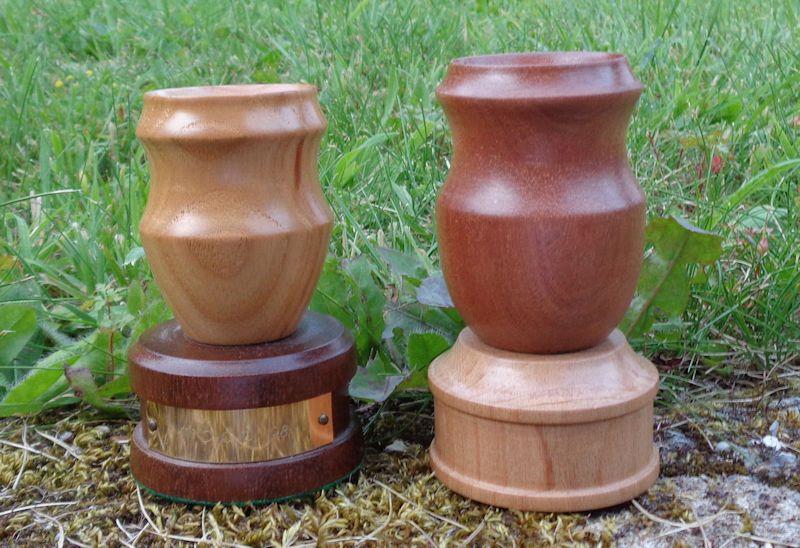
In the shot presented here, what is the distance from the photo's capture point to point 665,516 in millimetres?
1402

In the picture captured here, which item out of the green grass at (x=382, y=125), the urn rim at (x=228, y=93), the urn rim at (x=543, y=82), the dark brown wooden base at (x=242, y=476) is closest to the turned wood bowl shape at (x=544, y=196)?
the urn rim at (x=543, y=82)

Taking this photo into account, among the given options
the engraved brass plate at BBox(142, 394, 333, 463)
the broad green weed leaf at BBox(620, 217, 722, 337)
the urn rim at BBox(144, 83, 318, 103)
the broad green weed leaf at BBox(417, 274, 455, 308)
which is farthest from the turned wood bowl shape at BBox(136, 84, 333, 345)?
the broad green weed leaf at BBox(620, 217, 722, 337)

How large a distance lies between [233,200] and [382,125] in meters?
1.47

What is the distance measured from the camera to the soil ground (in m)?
1.37

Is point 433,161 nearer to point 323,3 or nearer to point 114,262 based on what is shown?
point 114,262

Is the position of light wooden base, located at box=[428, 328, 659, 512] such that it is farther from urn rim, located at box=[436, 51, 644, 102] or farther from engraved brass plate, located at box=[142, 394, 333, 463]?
urn rim, located at box=[436, 51, 644, 102]

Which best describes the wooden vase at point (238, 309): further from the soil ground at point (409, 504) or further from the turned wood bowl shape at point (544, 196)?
the turned wood bowl shape at point (544, 196)

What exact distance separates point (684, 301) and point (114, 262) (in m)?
1.16

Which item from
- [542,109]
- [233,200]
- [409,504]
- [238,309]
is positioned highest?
[542,109]

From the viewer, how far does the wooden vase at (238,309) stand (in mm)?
1338

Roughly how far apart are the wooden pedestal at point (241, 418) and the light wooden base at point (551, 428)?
18 cm

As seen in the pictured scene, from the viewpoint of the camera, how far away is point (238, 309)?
4.61ft

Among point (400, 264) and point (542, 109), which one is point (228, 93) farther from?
point (400, 264)

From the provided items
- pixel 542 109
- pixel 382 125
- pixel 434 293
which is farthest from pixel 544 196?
pixel 382 125
